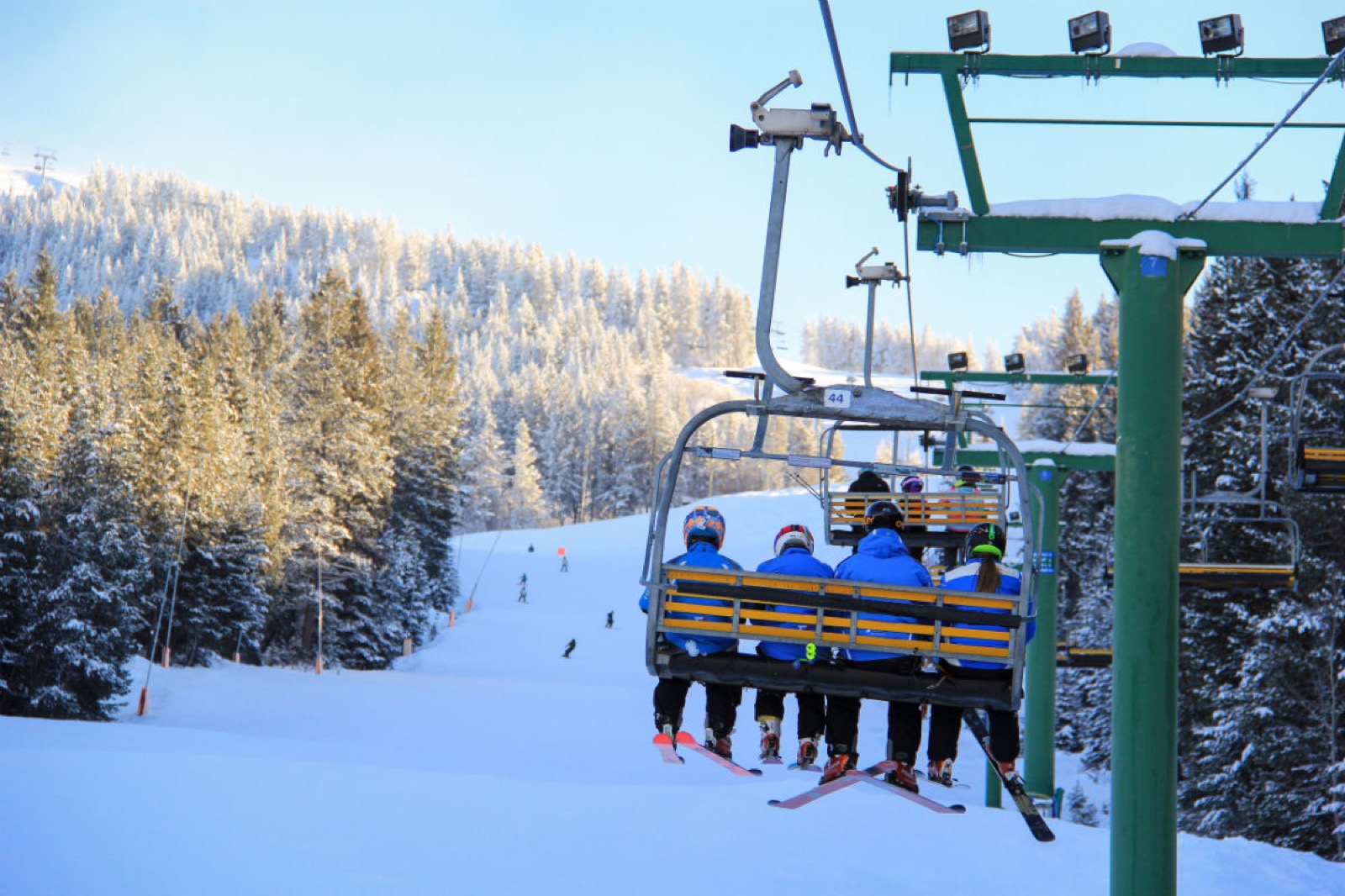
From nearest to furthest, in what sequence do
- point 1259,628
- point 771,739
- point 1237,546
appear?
point 771,739
point 1259,628
point 1237,546

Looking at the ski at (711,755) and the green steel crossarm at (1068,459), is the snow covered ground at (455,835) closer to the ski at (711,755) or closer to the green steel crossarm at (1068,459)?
the ski at (711,755)

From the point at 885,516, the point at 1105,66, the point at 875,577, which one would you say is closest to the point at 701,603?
the point at 875,577

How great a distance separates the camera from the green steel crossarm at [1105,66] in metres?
7.90

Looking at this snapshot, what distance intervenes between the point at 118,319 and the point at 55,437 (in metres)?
48.2

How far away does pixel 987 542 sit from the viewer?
292 inches

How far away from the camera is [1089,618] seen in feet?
131

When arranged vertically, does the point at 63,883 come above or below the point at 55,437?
below

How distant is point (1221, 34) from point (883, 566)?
164 inches

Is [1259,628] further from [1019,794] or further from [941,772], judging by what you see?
[1019,794]

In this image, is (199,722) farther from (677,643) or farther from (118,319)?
(118,319)

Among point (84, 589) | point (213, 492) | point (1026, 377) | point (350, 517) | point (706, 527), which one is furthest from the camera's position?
point (350, 517)

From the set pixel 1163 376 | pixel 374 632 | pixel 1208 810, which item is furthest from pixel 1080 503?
pixel 1163 376

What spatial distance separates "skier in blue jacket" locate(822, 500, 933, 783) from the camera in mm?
7219

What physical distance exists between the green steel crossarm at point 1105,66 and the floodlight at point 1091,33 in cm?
8
